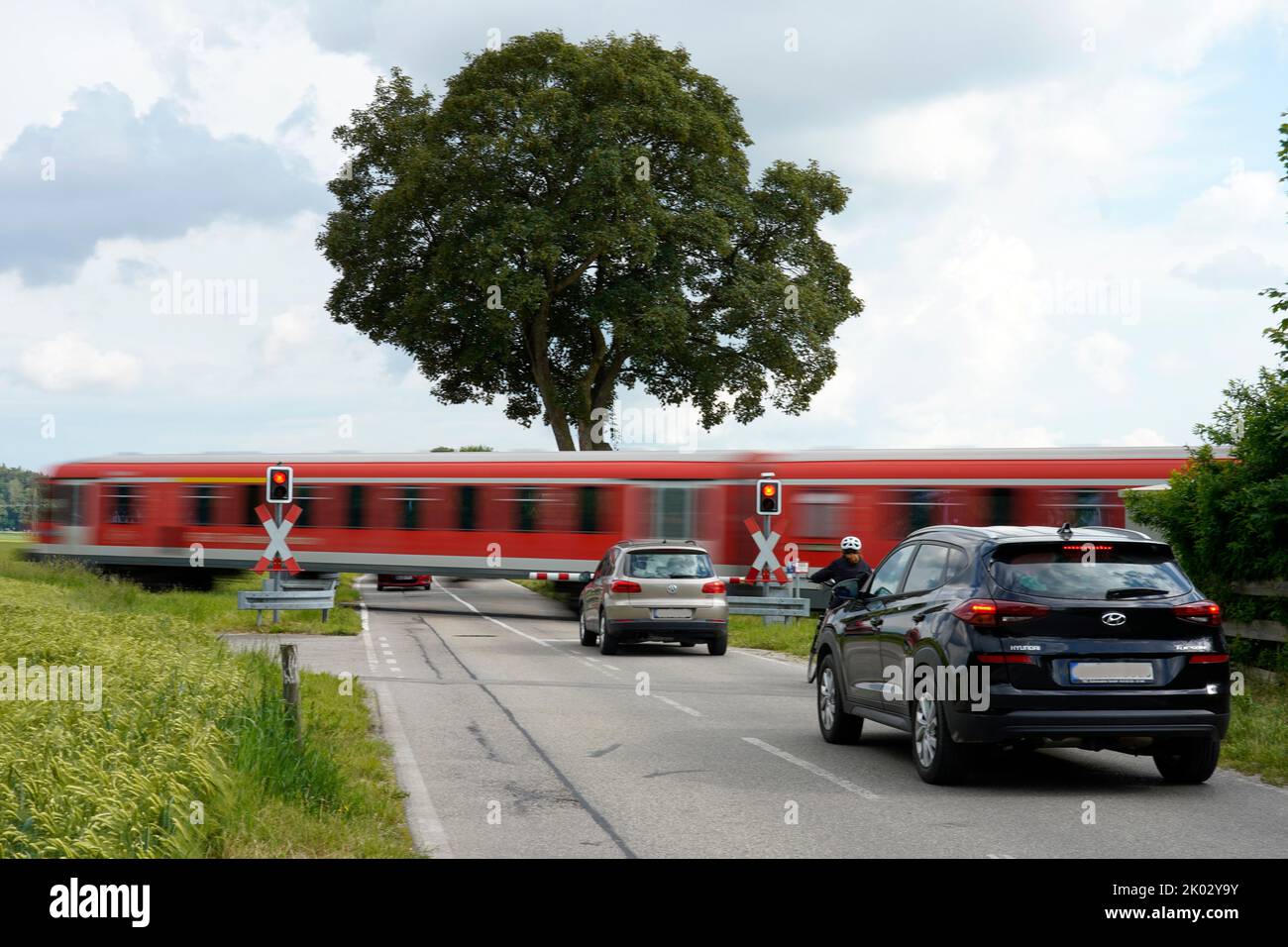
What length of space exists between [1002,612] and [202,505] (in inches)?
1175

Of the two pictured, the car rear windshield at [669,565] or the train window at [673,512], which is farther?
the train window at [673,512]

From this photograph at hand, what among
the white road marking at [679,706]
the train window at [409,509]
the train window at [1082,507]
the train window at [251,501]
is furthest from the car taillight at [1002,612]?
the train window at [251,501]

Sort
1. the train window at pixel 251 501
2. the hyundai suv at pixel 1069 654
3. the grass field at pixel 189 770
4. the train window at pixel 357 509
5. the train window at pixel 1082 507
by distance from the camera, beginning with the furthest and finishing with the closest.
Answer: the train window at pixel 251 501
the train window at pixel 357 509
the train window at pixel 1082 507
the hyundai suv at pixel 1069 654
the grass field at pixel 189 770

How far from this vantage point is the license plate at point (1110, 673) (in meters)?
8.91

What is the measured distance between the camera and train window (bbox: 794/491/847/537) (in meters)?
29.5

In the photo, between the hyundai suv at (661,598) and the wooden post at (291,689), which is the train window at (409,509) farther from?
the wooden post at (291,689)

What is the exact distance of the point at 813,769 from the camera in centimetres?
1029

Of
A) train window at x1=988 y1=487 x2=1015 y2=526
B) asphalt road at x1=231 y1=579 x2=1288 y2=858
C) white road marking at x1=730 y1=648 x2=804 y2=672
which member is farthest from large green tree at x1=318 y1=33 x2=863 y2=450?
asphalt road at x1=231 y1=579 x2=1288 y2=858

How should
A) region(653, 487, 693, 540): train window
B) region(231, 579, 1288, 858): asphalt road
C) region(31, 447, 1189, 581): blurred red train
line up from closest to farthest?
1. region(231, 579, 1288, 858): asphalt road
2. region(31, 447, 1189, 581): blurred red train
3. region(653, 487, 693, 540): train window

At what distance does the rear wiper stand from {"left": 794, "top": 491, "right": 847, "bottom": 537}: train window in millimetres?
20213

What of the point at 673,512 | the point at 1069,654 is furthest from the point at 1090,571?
the point at 673,512

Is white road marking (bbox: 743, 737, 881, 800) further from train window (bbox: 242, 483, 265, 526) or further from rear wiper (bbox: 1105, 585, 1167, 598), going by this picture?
train window (bbox: 242, 483, 265, 526)

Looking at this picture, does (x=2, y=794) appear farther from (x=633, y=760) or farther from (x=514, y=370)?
(x=514, y=370)

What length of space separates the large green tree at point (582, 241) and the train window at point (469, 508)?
634cm
